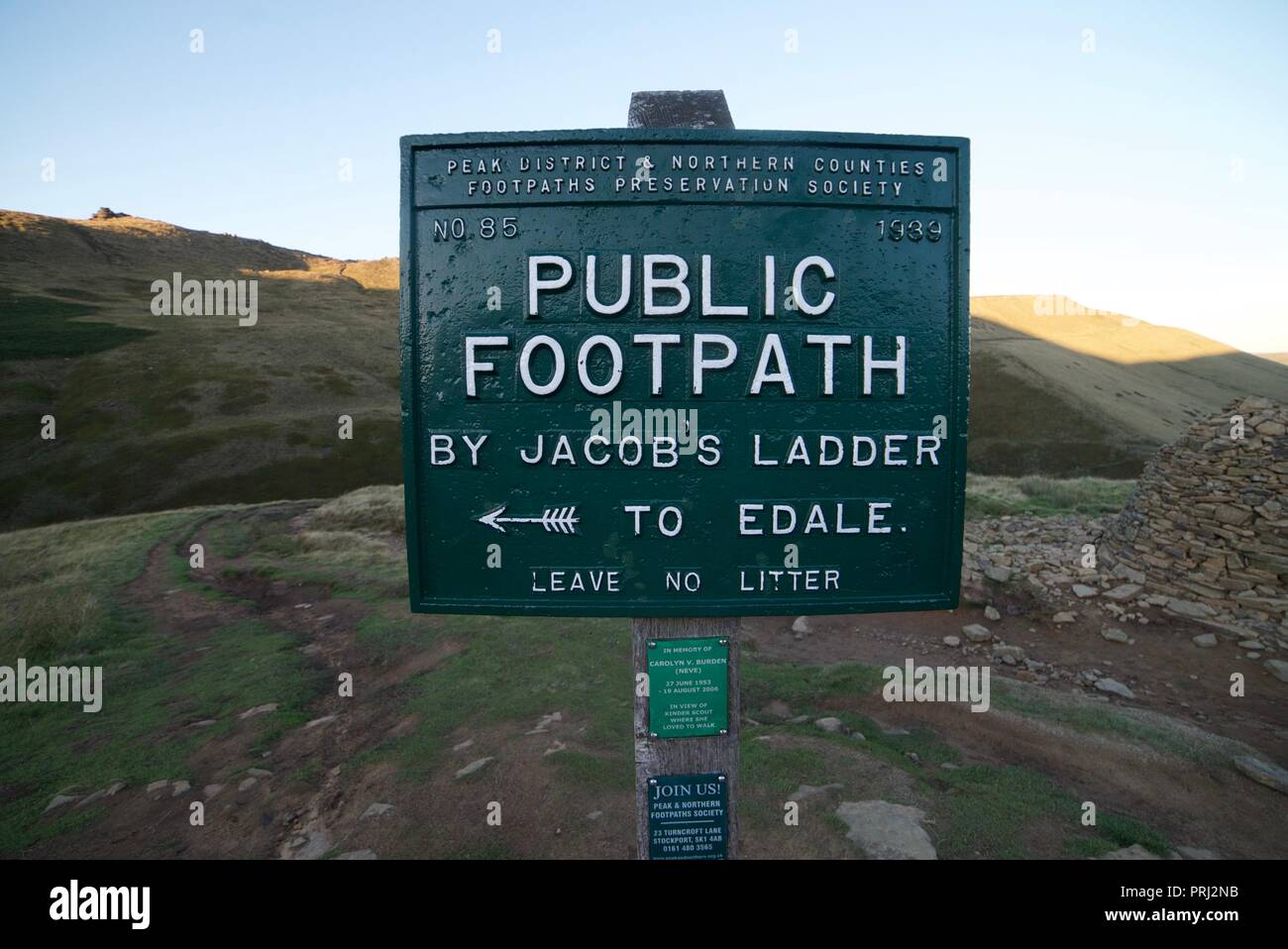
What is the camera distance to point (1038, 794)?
17.2ft

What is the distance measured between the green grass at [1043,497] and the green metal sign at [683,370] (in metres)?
14.9

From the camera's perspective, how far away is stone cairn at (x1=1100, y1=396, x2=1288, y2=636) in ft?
35.8

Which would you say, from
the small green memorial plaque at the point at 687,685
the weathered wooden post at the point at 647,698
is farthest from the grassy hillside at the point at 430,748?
the small green memorial plaque at the point at 687,685

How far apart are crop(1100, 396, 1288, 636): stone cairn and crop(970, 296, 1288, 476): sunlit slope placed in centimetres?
3581

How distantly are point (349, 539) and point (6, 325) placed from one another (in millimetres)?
71657

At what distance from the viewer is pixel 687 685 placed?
3.45 m

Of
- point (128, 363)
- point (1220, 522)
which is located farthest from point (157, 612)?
point (128, 363)

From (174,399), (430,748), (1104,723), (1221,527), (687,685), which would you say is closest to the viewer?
(687,685)

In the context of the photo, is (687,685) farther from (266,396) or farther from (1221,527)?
(266,396)

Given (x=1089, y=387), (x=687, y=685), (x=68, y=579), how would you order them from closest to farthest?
1. (x=687, y=685)
2. (x=68, y=579)
3. (x=1089, y=387)

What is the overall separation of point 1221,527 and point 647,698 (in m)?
13.2

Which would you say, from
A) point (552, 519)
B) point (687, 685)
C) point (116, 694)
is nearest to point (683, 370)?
point (552, 519)

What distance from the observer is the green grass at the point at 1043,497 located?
17281 mm

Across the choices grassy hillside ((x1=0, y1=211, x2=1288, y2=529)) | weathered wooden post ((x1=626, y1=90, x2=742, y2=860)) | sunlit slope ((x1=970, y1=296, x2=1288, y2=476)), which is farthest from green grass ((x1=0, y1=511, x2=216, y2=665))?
sunlit slope ((x1=970, y1=296, x2=1288, y2=476))
